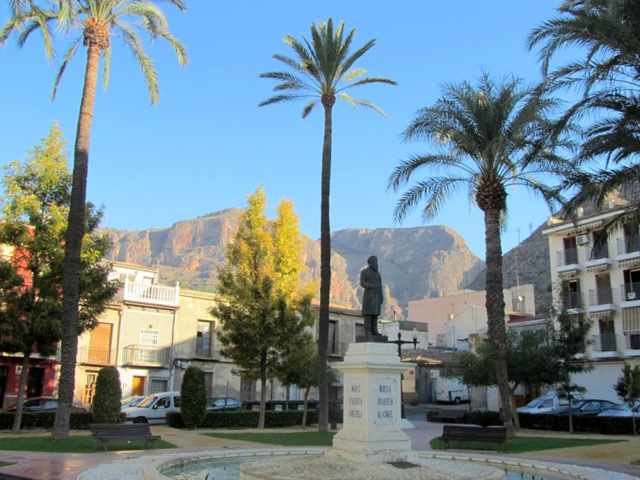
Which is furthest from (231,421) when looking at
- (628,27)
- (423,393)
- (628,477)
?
(423,393)

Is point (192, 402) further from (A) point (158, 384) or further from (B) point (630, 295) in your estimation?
(B) point (630, 295)

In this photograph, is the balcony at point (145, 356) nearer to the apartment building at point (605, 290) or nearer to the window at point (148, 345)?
the window at point (148, 345)

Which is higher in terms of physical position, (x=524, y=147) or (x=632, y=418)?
(x=524, y=147)

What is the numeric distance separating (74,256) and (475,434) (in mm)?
12944

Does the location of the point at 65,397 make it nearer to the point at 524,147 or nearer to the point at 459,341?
the point at 524,147

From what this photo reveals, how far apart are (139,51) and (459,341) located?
4711 centimetres

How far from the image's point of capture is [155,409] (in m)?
28.6

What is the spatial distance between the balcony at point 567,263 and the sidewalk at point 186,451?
66.1 feet

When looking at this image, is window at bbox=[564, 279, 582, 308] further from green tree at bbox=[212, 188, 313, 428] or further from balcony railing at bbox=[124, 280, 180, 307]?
balcony railing at bbox=[124, 280, 180, 307]

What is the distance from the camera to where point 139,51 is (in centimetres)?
2152

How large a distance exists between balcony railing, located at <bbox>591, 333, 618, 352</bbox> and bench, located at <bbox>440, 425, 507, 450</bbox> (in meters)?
24.8

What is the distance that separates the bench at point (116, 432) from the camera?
16.5 metres

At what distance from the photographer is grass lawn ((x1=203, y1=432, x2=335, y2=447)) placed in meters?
19.5

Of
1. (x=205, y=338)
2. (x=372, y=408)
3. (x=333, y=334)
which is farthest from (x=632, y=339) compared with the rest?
(x=372, y=408)
